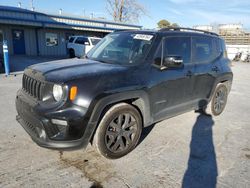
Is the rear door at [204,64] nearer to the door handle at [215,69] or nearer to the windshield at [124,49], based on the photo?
the door handle at [215,69]

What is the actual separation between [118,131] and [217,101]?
3376mm

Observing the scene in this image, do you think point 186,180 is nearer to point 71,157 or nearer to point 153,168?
point 153,168

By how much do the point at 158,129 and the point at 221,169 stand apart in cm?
158

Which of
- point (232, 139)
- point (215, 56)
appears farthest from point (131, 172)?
point (215, 56)

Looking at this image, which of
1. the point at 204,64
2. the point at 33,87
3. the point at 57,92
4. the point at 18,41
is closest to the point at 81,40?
the point at 18,41

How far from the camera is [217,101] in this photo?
18.6 feet

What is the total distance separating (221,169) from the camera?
3244mm

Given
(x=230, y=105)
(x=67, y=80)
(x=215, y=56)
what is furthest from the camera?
(x=230, y=105)

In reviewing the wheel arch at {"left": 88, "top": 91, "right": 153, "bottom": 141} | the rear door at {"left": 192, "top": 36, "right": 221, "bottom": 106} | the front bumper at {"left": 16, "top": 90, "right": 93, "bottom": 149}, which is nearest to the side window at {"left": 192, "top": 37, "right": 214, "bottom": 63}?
the rear door at {"left": 192, "top": 36, "right": 221, "bottom": 106}

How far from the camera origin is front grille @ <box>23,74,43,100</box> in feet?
9.99

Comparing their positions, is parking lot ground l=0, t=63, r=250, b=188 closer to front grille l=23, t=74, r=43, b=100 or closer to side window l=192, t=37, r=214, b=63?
front grille l=23, t=74, r=43, b=100

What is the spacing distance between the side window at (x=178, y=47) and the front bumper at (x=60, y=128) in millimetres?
1961

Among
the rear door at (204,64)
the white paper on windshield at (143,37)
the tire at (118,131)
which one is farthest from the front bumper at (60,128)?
the rear door at (204,64)

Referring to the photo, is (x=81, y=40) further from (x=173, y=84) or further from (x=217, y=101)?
(x=173, y=84)
